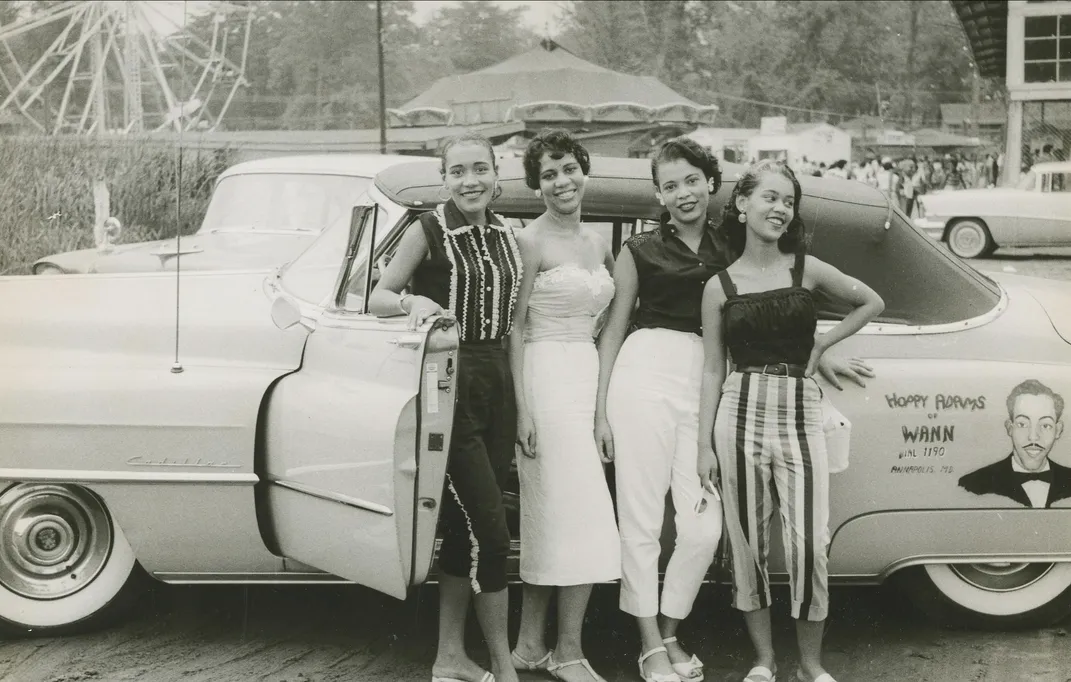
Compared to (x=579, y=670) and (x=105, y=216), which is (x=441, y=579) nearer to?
(x=579, y=670)

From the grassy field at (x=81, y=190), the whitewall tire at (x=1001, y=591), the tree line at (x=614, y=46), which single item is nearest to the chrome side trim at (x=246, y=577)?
the whitewall tire at (x=1001, y=591)

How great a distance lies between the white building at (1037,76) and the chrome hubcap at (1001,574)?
320 cm

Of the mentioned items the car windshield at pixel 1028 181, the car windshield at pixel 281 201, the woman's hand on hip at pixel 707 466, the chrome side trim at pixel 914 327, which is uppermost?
the car windshield at pixel 1028 181

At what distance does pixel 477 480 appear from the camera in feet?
9.77

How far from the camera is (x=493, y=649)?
10.1 ft

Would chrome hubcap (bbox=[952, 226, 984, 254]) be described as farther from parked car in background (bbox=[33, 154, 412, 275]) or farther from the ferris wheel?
the ferris wheel

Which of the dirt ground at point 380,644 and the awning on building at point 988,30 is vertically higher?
the awning on building at point 988,30

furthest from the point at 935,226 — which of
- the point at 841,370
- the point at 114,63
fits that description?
the point at 841,370

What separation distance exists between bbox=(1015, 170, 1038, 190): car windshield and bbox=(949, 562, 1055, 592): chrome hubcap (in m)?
4.50

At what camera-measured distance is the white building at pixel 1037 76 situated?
19.6ft

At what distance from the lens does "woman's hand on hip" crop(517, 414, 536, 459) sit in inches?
124

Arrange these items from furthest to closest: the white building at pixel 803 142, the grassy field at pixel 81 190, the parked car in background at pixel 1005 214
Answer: the white building at pixel 803 142, the grassy field at pixel 81 190, the parked car in background at pixel 1005 214

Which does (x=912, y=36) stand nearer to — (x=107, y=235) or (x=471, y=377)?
(x=107, y=235)

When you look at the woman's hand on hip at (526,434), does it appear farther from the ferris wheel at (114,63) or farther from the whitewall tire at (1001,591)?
the ferris wheel at (114,63)
